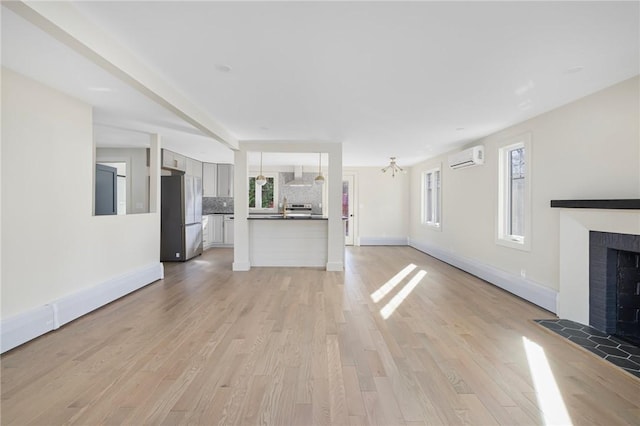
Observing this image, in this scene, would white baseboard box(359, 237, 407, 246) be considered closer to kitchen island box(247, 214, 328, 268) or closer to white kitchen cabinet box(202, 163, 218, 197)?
kitchen island box(247, 214, 328, 268)

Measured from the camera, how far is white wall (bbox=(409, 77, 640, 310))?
2877mm

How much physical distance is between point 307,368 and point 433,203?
21.3ft

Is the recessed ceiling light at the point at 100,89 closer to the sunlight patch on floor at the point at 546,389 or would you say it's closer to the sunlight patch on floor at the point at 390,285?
the sunlight patch on floor at the point at 390,285

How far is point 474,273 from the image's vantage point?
5.41 meters

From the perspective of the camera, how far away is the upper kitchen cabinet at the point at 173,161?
623 centimetres

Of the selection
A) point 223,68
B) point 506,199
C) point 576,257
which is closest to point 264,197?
point 506,199

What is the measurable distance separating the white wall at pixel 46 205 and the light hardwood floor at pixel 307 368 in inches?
18.6

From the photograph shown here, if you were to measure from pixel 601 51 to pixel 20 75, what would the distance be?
16.2ft

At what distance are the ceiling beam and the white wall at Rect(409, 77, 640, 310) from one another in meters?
4.41

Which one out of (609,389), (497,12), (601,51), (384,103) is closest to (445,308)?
(609,389)

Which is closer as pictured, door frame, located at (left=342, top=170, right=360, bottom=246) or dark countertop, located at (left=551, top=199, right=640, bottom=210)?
dark countertop, located at (left=551, top=199, right=640, bottom=210)

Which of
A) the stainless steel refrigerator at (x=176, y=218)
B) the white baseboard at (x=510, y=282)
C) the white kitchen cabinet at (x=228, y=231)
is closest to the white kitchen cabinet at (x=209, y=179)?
the white kitchen cabinet at (x=228, y=231)

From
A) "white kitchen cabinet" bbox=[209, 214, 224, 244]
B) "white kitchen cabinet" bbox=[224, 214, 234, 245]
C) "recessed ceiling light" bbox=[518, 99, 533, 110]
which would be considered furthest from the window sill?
"white kitchen cabinet" bbox=[209, 214, 224, 244]

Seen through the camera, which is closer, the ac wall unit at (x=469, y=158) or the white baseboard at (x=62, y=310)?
the white baseboard at (x=62, y=310)
